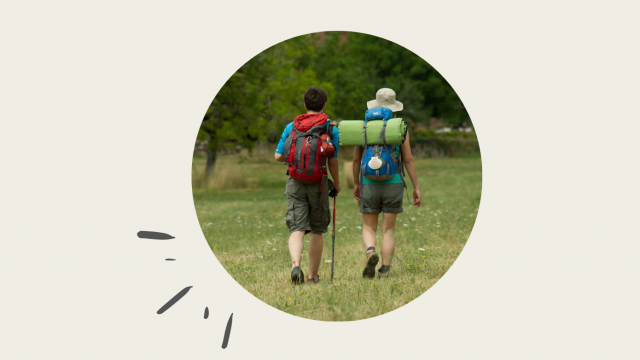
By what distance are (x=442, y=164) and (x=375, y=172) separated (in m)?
22.4

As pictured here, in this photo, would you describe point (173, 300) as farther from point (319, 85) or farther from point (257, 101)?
point (319, 85)

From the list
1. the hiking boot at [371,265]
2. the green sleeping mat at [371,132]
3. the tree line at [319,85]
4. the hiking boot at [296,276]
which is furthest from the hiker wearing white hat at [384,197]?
the tree line at [319,85]

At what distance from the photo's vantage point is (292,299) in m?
5.59

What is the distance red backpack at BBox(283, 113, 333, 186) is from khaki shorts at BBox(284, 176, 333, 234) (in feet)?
0.48

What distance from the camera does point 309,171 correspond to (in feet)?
18.5

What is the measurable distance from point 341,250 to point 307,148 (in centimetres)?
262

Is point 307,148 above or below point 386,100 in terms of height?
below

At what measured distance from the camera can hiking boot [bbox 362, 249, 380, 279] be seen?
19.7 ft

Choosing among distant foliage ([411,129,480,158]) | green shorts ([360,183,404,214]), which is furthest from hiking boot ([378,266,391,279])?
distant foliage ([411,129,480,158])

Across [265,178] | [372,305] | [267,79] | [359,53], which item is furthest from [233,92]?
[359,53]

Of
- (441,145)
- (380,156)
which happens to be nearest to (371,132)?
(380,156)

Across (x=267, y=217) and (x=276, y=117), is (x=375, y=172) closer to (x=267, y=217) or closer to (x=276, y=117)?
(x=267, y=217)

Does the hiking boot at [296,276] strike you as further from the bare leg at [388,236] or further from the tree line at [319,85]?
the tree line at [319,85]

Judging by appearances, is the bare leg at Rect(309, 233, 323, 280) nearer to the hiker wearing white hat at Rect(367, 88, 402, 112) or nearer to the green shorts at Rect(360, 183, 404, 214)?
the green shorts at Rect(360, 183, 404, 214)
